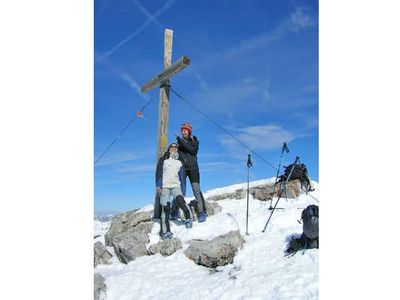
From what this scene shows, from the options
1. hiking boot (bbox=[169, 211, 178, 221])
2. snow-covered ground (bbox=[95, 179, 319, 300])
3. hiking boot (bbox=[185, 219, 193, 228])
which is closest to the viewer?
snow-covered ground (bbox=[95, 179, 319, 300])

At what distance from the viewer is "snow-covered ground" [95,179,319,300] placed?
5.36 m

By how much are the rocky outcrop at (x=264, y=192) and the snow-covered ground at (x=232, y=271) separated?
2.54 meters

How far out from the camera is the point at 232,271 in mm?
6207

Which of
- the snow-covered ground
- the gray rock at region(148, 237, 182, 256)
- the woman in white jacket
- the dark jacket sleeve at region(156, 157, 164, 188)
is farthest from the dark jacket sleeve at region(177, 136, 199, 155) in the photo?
the gray rock at region(148, 237, 182, 256)

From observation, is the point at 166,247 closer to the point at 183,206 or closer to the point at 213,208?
the point at 183,206

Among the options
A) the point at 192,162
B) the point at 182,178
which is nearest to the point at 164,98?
the point at 192,162

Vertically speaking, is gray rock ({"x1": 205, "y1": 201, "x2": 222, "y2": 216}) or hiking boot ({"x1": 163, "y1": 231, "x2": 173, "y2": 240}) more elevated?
gray rock ({"x1": 205, "y1": 201, "x2": 222, "y2": 216})

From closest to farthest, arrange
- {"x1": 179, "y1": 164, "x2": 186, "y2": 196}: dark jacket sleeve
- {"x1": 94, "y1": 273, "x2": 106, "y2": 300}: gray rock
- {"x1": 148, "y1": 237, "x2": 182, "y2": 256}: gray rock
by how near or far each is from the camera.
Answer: {"x1": 94, "y1": 273, "x2": 106, "y2": 300}: gray rock
{"x1": 148, "y1": 237, "x2": 182, "y2": 256}: gray rock
{"x1": 179, "y1": 164, "x2": 186, "y2": 196}: dark jacket sleeve

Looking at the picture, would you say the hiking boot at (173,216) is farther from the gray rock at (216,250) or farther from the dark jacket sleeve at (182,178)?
the gray rock at (216,250)

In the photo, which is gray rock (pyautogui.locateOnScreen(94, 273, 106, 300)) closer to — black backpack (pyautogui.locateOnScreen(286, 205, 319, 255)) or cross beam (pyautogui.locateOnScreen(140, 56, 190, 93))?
black backpack (pyautogui.locateOnScreen(286, 205, 319, 255))

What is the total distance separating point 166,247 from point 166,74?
4.09 meters
